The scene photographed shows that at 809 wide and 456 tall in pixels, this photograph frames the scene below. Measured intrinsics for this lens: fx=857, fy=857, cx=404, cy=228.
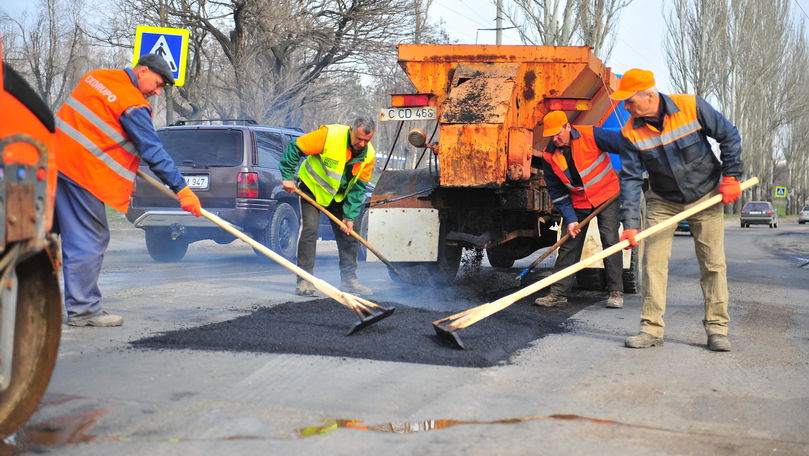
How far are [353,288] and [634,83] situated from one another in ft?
11.2

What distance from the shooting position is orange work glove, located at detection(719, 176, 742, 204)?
520 centimetres

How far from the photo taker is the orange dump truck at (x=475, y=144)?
7.16m

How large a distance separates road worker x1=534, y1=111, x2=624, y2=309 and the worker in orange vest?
3049mm

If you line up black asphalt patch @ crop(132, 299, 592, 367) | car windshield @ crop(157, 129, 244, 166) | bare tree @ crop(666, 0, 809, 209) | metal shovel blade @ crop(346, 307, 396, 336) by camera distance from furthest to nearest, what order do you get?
bare tree @ crop(666, 0, 809, 209) < car windshield @ crop(157, 129, 244, 166) < metal shovel blade @ crop(346, 307, 396, 336) < black asphalt patch @ crop(132, 299, 592, 367)

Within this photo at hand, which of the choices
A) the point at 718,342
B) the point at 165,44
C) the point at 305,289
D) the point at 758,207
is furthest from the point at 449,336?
the point at 758,207

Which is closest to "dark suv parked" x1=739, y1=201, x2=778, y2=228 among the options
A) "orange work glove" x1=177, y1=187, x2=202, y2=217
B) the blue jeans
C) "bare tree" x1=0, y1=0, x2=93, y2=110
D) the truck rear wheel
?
"bare tree" x1=0, y1=0, x2=93, y2=110

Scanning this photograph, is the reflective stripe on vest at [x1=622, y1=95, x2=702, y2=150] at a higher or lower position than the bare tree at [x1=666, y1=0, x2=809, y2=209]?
lower

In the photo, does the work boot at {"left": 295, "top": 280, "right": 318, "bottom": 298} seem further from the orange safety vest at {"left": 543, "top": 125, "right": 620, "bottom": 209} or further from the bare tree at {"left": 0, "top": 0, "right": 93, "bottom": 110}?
the bare tree at {"left": 0, "top": 0, "right": 93, "bottom": 110}

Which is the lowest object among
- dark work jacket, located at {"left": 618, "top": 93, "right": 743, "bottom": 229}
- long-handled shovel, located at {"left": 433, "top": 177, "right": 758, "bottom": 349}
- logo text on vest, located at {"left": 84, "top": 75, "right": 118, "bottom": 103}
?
long-handled shovel, located at {"left": 433, "top": 177, "right": 758, "bottom": 349}

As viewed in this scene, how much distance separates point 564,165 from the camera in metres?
7.12

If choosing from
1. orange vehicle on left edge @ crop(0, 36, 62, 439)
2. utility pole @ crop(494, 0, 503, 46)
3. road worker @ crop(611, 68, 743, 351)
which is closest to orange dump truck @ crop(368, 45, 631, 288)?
road worker @ crop(611, 68, 743, 351)

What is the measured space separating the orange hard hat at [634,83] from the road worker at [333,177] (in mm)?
2593

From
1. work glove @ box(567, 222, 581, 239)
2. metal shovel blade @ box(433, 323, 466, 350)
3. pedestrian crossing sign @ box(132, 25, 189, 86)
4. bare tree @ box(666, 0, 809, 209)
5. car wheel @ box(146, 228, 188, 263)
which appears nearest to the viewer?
metal shovel blade @ box(433, 323, 466, 350)

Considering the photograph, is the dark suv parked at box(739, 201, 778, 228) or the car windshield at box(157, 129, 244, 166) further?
the dark suv parked at box(739, 201, 778, 228)
